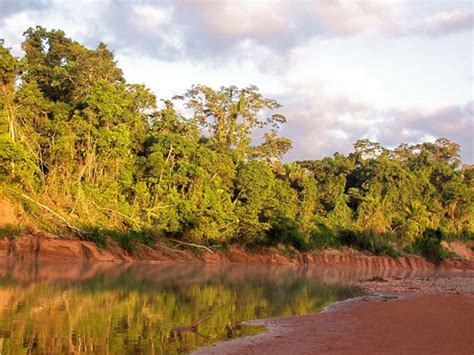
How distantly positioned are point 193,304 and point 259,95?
1624 inches

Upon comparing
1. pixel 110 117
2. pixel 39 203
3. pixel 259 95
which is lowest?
pixel 39 203

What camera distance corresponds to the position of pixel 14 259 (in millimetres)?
27547

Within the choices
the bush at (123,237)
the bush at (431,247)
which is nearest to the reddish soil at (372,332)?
the bush at (123,237)

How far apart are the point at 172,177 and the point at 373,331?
28.3 meters

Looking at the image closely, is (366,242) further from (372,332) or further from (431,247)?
(372,332)

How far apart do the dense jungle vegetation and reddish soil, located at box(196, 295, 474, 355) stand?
20.8 m

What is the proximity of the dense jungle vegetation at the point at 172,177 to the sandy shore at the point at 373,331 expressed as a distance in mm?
20536

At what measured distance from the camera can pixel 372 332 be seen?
12055mm

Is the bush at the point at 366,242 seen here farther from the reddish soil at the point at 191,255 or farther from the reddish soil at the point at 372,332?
the reddish soil at the point at 372,332

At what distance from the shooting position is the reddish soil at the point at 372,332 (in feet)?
33.1

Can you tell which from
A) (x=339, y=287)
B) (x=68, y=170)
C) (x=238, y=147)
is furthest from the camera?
(x=238, y=147)

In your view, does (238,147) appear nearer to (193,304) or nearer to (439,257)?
(439,257)

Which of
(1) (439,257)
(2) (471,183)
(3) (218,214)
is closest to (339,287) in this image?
(3) (218,214)

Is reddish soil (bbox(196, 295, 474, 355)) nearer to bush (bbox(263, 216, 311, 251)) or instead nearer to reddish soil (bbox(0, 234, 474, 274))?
reddish soil (bbox(0, 234, 474, 274))
